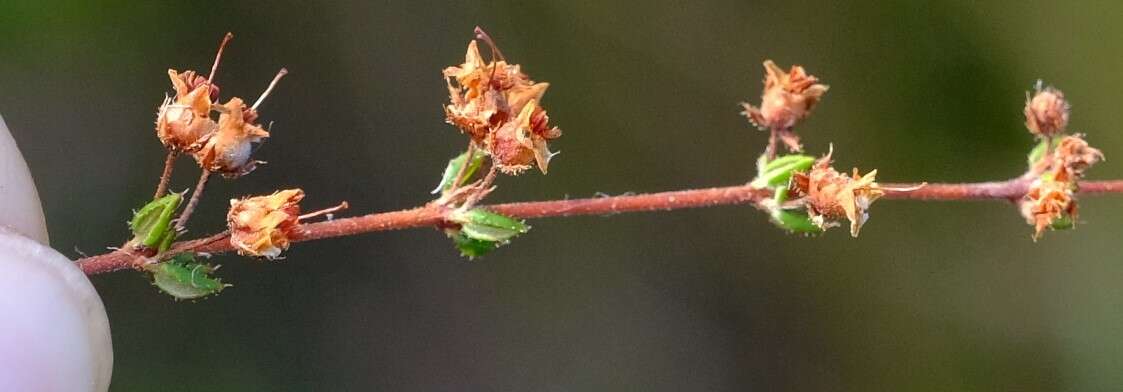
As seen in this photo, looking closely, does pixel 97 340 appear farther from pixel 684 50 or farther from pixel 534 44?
pixel 684 50

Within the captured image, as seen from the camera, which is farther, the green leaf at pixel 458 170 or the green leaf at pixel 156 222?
the green leaf at pixel 458 170

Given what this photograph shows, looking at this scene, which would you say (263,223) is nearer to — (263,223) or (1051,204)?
(263,223)

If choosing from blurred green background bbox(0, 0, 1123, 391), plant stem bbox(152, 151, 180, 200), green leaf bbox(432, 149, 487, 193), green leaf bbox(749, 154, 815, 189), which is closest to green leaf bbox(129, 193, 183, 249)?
plant stem bbox(152, 151, 180, 200)

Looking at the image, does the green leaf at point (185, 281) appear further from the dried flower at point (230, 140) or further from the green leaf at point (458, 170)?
the green leaf at point (458, 170)

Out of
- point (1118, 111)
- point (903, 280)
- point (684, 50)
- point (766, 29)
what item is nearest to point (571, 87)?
point (684, 50)

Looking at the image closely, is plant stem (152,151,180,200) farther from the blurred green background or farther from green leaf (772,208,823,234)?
the blurred green background

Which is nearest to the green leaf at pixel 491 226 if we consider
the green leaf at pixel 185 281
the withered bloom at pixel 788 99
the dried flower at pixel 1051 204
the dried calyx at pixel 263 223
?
the dried calyx at pixel 263 223

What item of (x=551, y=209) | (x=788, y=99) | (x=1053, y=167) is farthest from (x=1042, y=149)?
(x=551, y=209)
